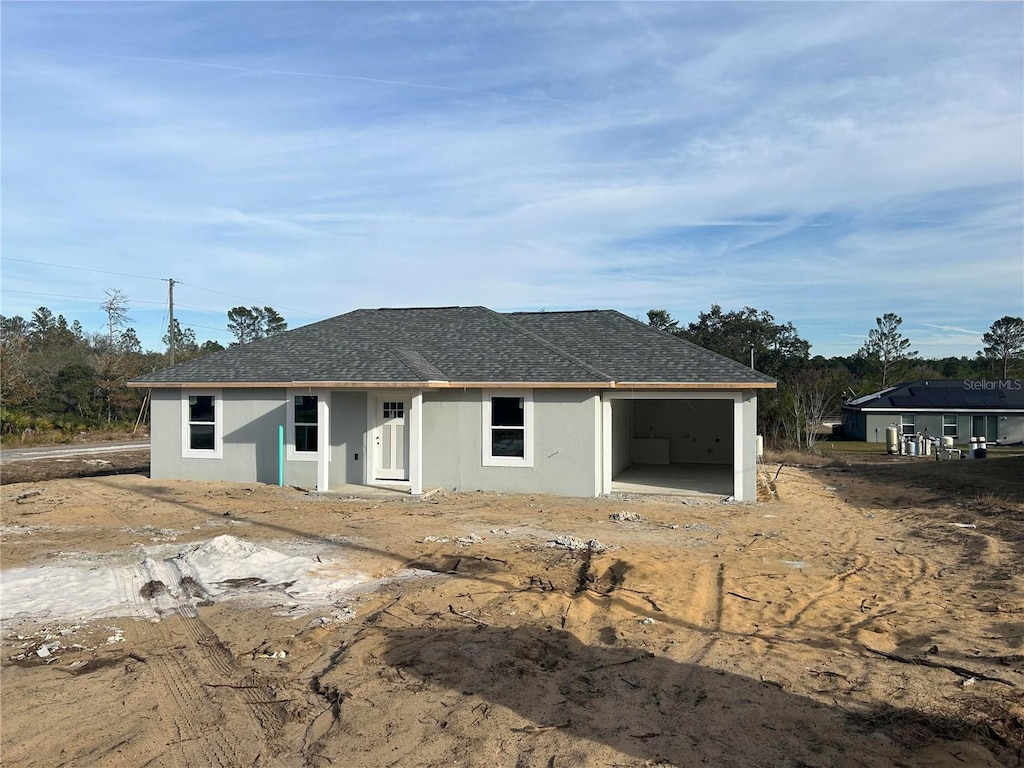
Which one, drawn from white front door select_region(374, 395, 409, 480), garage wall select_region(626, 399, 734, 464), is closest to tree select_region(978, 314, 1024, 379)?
garage wall select_region(626, 399, 734, 464)

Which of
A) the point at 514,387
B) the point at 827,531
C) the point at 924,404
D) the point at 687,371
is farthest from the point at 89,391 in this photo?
the point at 924,404

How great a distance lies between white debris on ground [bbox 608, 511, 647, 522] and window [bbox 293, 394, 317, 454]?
7.60 m

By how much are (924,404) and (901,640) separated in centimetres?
4046

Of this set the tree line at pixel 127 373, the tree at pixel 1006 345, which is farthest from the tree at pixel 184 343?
the tree at pixel 1006 345

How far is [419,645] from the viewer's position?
6445 mm

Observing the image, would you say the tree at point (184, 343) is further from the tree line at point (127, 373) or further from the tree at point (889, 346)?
the tree at point (889, 346)

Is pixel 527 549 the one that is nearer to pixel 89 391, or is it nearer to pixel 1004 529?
pixel 1004 529

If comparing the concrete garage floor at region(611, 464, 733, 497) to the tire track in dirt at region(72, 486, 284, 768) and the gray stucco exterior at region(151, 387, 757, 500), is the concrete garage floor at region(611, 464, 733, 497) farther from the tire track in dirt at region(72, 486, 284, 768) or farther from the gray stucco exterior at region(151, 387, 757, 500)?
the tire track in dirt at region(72, 486, 284, 768)

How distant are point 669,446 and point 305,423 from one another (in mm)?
12284

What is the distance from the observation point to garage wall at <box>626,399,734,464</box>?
2402 cm

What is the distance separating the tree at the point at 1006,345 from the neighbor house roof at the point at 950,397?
32932mm

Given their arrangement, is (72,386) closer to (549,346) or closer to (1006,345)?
(549,346)

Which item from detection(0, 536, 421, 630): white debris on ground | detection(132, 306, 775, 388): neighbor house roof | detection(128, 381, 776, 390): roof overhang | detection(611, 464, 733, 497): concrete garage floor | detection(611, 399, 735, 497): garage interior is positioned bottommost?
detection(611, 464, 733, 497): concrete garage floor

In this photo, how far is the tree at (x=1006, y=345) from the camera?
72.5 meters
